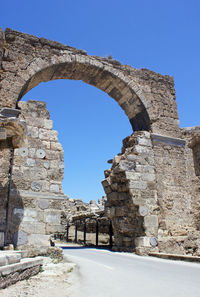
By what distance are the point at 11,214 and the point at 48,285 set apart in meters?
2.70

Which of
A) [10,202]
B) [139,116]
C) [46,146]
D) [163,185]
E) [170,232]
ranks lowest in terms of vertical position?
[170,232]

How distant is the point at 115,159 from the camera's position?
27.1ft

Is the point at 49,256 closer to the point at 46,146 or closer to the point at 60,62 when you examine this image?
the point at 46,146

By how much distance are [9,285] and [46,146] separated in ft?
11.9

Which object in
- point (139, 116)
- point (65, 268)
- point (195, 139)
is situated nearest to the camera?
point (65, 268)

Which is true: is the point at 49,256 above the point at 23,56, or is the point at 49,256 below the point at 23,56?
below

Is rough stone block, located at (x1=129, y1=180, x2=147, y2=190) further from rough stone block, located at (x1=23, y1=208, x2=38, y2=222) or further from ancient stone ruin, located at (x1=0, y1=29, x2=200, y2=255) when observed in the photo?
rough stone block, located at (x1=23, y1=208, x2=38, y2=222)

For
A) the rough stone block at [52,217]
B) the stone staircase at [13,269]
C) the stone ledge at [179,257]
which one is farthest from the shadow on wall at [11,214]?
the stone ledge at [179,257]

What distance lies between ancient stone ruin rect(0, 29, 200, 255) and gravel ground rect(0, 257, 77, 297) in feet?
5.32

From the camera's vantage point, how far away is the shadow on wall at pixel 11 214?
5.48m

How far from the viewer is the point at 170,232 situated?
24.6 ft

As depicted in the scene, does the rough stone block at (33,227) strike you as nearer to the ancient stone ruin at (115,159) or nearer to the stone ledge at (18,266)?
the ancient stone ruin at (115,159)

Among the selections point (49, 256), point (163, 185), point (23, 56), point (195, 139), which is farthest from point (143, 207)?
point (23, 56)

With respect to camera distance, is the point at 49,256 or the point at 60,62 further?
the point at 60,62
